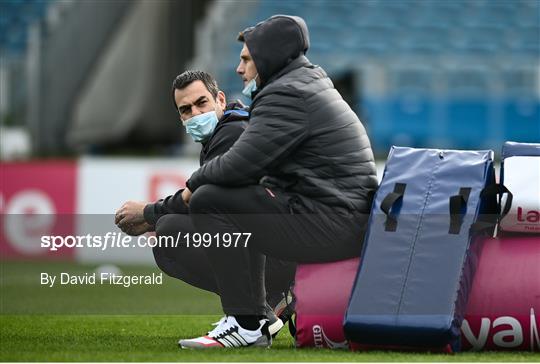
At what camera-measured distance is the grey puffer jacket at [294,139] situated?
454cm

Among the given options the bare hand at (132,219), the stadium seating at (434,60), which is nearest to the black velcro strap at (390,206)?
the bare hand at (132,219)

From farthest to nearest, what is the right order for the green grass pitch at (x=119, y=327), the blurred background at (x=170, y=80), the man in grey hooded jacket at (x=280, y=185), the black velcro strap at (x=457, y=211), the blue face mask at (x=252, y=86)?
the blurred background at (x=170, y=80) → the blue face mask at (x=252, y=86) → the man in grey hooded jacket at (x=280, y=185) → the black velcro strap at (x=457, y=211) → the green grass pitch at (x=119, y=327)

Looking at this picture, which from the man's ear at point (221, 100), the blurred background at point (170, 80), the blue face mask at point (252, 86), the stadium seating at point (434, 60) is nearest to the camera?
the blue face mask at point (252, 86)

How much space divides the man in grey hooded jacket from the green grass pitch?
0.91 ft

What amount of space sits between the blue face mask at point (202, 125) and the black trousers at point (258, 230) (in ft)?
1.58

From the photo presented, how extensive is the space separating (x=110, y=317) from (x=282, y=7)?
7969 mm

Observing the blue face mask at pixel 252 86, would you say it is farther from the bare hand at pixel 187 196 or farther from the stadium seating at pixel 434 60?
the stadium seating at pixel 434 60

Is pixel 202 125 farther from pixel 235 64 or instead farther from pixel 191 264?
pixel 235 64

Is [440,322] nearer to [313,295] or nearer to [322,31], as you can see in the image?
[313,295]

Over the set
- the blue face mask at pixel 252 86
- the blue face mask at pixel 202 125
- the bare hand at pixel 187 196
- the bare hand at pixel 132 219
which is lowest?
the bare hand at pixel 132 219

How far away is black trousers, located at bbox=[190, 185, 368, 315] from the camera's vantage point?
4.53 meters

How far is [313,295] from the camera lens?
459 centimetres

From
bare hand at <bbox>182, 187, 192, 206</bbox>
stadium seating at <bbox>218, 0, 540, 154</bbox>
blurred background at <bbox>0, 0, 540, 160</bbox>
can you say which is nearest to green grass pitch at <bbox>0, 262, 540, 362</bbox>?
bare hand at <bbox>182, 187, 192, 206</bbox>

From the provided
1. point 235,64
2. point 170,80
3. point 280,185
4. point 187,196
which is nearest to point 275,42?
point 280,185
